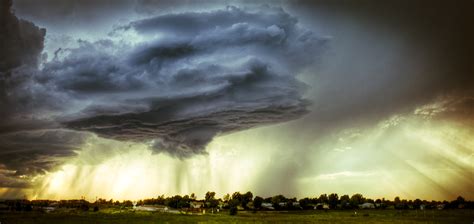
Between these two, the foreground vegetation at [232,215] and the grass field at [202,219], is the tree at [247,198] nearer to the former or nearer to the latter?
the foreground vegetation at [232,215]

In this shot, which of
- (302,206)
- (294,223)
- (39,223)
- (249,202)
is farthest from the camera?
(249,202)

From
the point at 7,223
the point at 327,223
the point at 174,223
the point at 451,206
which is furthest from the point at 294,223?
the point at 451,206

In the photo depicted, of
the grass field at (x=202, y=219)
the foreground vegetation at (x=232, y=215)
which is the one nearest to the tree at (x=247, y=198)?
the foreground vegetation at (x=232, y=215)

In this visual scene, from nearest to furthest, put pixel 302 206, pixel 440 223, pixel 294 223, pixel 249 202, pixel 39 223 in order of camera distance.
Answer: pixel 39 223, pixel 294 223, pixel 440 223, pixel 302 206, pixel 249 202

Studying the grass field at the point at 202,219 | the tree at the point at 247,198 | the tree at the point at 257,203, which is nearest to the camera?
the grass field at the point at 202,219

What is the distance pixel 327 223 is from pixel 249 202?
115802mm

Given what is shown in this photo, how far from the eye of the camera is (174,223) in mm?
79000

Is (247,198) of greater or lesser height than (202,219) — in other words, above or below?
above

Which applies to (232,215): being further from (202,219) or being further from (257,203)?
(257,203)

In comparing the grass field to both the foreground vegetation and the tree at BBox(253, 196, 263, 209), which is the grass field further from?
the tree at BBox(253, 196, 263, 209)

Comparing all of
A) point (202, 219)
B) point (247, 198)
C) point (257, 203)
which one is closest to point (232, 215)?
point (202, 219)

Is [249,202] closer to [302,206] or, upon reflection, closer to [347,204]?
[302,206]

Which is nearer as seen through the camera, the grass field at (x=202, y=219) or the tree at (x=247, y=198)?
the grass field at (x=202, y=219)

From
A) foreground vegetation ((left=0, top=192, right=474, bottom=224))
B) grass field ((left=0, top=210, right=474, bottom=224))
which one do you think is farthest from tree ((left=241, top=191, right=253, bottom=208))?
grass field ((left=0, top=210, right=474, bottom=224))
